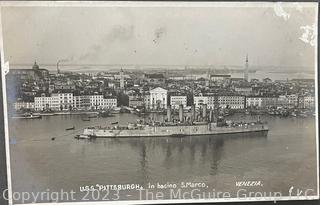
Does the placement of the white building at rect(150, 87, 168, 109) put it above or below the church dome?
below

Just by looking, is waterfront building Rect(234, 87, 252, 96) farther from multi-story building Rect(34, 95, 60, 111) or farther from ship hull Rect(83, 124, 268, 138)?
multi-story building Rect(34, 95, 60, 111)

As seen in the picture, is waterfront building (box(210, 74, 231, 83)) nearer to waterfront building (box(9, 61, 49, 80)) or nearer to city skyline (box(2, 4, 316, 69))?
city skyline (box(2, 4, 316, 69))

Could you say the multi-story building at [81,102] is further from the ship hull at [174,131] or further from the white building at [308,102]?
the white building at [308,102]

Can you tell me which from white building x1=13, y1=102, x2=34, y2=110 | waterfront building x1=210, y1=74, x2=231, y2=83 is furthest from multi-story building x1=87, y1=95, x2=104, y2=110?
waterfront building x1=210, y1=74, x2=231, y2=83

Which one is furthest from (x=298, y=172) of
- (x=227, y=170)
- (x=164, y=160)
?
(x=164, y=160)

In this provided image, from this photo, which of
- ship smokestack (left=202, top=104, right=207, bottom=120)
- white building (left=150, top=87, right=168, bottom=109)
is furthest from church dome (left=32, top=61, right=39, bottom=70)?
ship smokestack (left=202, top=104, right=207, bottom=120)

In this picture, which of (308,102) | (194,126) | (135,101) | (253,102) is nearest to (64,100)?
(135,101)

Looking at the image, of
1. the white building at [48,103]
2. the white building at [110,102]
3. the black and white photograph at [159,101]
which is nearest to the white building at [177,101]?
the black and white photograph at [159,101]

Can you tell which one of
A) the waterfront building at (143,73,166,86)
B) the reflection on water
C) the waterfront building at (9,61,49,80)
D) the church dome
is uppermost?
the church dome
